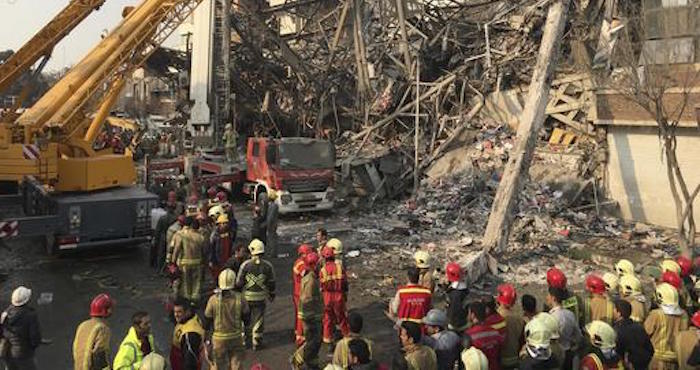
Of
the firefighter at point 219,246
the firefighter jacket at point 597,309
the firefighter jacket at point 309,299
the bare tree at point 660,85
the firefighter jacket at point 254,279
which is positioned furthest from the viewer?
the bare tree at point 660,85

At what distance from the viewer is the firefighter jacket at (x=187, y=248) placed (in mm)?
8055

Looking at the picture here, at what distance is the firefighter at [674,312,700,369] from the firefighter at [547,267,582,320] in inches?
36.3

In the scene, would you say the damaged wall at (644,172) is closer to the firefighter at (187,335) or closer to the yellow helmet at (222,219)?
the yellow helmet at (222,219)

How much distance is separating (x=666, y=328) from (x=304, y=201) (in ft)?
36.1

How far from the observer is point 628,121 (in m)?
15.2

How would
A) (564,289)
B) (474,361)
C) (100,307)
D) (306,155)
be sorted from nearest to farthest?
(474,361), (100,307), (564,289), (306,155)

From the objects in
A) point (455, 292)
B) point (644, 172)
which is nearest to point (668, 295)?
point (455, 292)

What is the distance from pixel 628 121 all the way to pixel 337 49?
1311 cm

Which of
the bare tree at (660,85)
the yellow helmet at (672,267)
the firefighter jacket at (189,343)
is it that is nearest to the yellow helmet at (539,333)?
the firefighter jacket at (189,343)

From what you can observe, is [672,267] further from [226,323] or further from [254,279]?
[226,323]

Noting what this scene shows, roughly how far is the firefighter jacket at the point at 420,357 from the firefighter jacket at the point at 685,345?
7.98 feet

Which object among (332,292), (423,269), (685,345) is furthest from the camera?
(332,292)

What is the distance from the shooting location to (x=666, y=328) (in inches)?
202

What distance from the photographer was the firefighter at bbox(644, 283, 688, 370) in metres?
5.12
